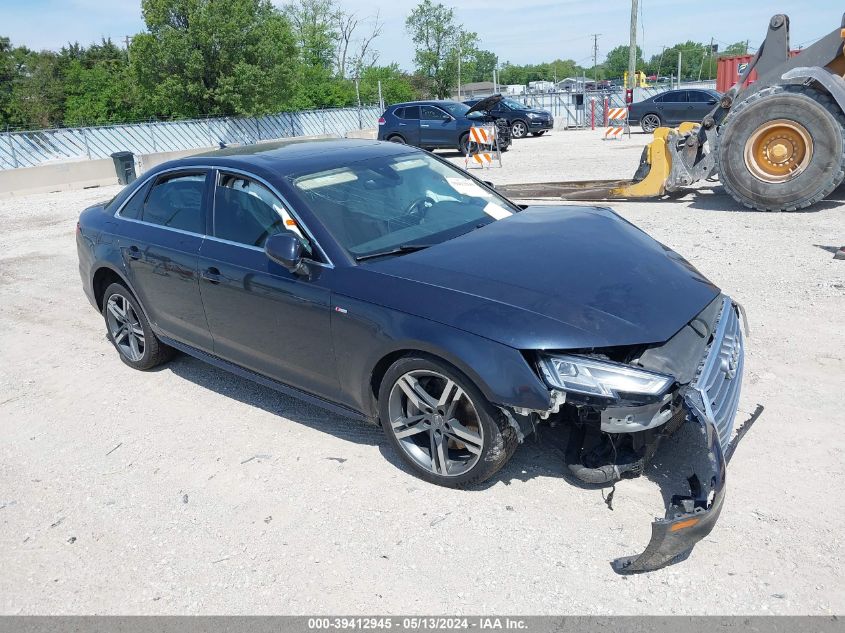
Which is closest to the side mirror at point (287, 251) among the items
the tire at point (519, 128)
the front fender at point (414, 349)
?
the front fender at point (414, 349)

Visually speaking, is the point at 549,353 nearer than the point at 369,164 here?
Yes

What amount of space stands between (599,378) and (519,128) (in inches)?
1030

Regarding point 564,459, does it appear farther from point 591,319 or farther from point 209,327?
point 209,327

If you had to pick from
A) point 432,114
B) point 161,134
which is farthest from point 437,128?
point 161,134

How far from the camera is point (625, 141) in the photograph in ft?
79.3

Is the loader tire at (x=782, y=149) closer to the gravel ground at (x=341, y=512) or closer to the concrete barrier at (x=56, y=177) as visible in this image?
the gravel ground at (x=341, y=512)

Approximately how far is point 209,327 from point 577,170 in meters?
13.0

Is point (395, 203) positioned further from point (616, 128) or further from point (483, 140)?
point (616, 128)

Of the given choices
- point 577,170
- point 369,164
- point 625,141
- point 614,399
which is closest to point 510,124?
point 625,141

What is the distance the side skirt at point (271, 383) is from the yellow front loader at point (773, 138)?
791 cm

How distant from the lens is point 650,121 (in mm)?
27250

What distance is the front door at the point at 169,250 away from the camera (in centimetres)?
471

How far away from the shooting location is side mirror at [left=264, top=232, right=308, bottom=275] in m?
3.86

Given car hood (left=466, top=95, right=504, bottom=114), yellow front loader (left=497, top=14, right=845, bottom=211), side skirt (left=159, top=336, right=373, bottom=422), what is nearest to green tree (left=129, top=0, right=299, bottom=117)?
car hood (left=466, top=95, right=504, bottom=114)
